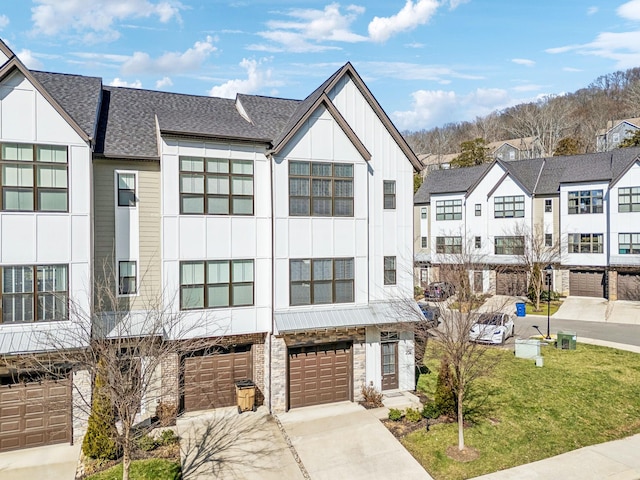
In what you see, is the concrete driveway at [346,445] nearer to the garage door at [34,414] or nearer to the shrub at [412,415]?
the shrub at [412,415]

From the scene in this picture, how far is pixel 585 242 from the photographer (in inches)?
1374

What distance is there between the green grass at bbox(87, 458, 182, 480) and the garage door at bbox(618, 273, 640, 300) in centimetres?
3471

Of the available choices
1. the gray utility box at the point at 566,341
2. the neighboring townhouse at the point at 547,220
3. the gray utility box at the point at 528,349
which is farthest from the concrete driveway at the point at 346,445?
the neighboring townhouse at the point at 547,220

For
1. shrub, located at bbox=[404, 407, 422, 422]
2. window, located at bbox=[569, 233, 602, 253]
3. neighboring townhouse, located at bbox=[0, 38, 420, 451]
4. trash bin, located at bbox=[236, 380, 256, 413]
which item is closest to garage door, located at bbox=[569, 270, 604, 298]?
window, located at bbox=[569, 233, 602, 253]

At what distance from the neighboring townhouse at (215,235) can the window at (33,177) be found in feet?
0.14

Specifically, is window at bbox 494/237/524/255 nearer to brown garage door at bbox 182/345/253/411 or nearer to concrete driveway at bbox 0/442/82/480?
brown garage door at bbox 182/345/253/411

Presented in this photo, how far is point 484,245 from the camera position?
39.8 m

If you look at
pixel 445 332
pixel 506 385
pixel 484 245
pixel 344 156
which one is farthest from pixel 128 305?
pixel 484 245

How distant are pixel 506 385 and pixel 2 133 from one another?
19.7 metres

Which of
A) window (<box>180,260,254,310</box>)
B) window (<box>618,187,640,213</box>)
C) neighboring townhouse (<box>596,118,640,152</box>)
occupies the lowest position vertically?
window (<box>180,260,254,310</box>)

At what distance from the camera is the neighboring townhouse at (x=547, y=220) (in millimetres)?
32844

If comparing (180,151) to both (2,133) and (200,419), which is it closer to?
(2,133)

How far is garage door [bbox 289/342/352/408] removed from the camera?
52.9 ft

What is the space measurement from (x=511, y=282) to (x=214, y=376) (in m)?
30.4
